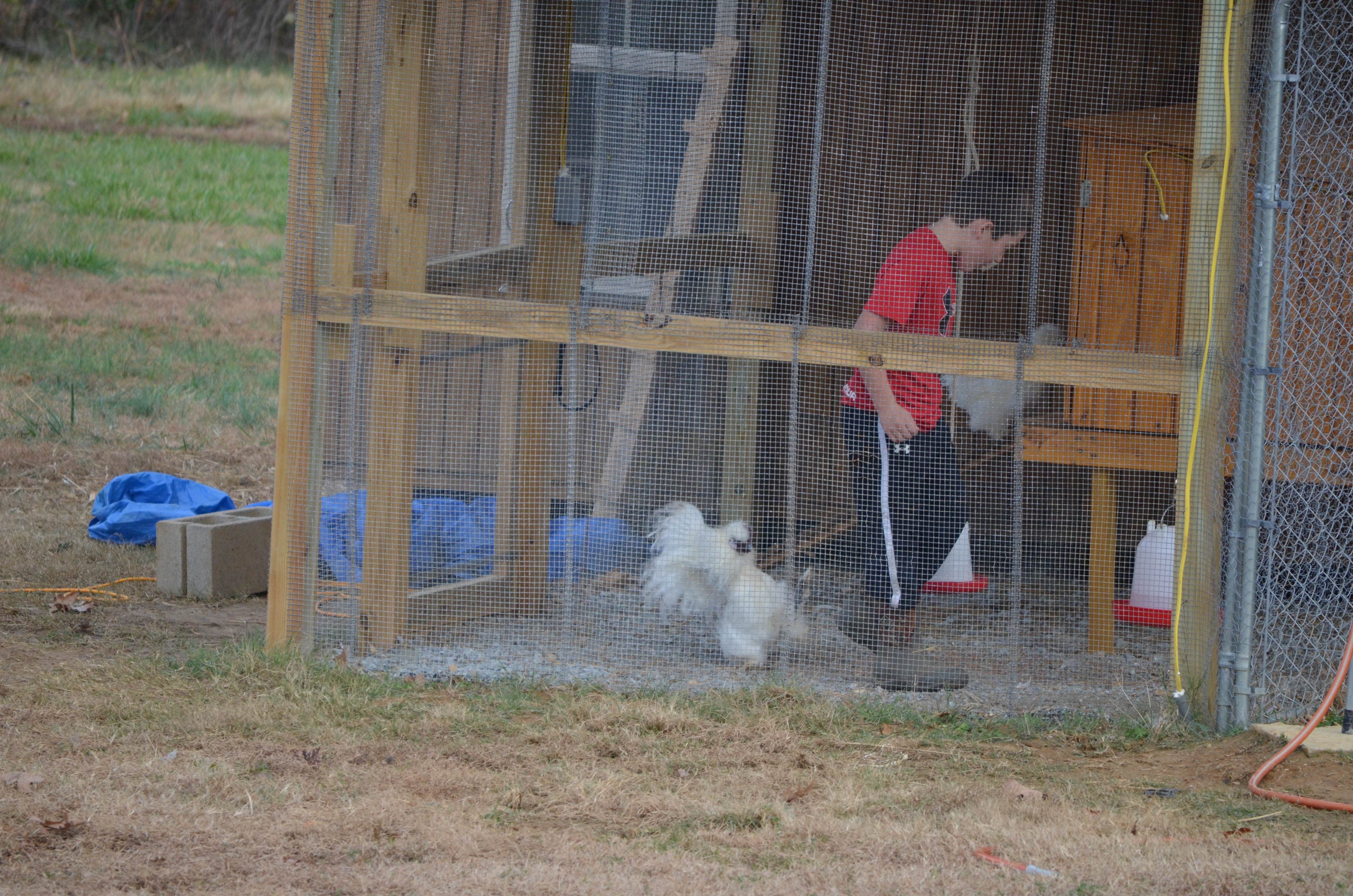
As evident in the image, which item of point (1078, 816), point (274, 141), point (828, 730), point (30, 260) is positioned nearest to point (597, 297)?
point (828, 730)

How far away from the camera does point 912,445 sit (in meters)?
4.38

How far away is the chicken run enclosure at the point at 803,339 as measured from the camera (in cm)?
400

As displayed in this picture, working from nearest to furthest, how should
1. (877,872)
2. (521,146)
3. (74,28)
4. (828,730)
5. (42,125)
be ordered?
(877,872) < (828,730) < (521,146) < (42,125) < (74,28)

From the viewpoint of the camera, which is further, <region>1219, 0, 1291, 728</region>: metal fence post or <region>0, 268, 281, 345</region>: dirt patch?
<region>0, 268, 281, 345</region>: dirt patch

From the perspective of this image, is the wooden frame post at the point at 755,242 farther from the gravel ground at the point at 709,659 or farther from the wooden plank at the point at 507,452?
the wooden plank at the point at 507,452

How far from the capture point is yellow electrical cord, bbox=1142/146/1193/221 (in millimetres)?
4727

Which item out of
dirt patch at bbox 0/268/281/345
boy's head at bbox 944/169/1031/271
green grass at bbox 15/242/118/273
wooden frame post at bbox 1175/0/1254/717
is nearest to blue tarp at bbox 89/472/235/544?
boy's head at bbox 944/169/1031/271

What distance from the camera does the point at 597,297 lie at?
516 centimetres

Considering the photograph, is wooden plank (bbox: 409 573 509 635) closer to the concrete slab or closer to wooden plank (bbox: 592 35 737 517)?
wooden plank (bbox: 592 35 737 517)

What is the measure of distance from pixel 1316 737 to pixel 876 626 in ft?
4.57

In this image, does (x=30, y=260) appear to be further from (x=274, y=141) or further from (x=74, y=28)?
(x=74, y=28)

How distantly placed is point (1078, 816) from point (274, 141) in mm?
19102

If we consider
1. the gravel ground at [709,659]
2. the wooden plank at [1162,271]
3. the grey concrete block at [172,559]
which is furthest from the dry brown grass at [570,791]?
the wooden plank at [1162,271]

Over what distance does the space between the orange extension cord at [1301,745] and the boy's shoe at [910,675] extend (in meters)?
1.05
